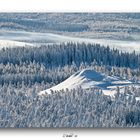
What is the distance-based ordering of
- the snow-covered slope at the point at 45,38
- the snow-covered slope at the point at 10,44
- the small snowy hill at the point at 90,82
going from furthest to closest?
the snow-covered slope at the point at 10,44 < the snow-covered slope at the point at 45,38 < the small snowy hill at the point at 90,82

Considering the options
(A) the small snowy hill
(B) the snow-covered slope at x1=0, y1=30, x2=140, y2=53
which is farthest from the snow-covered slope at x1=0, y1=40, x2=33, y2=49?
(A) the small snowy hill

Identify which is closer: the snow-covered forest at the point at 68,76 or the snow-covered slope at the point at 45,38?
the snow-covered forest at the point at 68,76

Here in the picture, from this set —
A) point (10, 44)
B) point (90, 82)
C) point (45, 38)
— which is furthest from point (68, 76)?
point (10, 44)

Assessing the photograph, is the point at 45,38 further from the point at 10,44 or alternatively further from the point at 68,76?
the point at 68,76

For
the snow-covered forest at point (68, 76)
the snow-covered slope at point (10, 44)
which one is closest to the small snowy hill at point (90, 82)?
the snow-covered forest at point (68, 76)

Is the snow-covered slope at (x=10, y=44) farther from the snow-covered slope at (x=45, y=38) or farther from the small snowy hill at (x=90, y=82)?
the small snowy hill at (x=90, y=82)

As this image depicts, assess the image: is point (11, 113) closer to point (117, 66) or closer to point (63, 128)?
point (63, 128)
